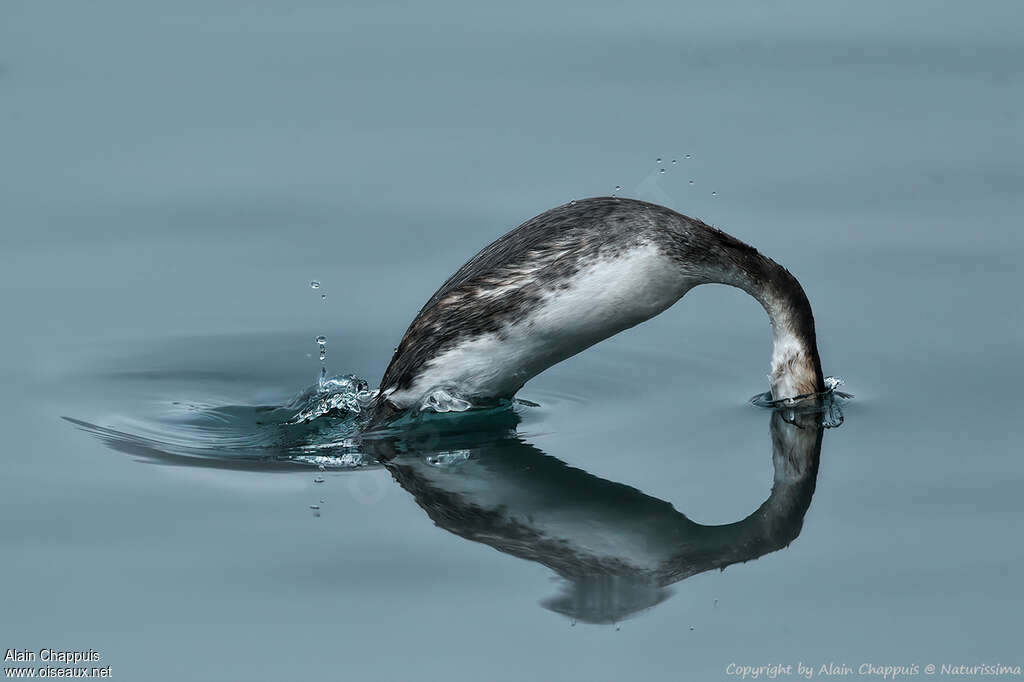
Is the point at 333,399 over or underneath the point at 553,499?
over

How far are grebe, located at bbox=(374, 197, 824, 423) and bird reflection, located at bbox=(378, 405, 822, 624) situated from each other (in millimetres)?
456

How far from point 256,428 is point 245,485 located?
1190mm

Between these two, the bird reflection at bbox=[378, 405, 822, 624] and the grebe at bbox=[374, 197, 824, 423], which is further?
the grebe at bbox=[374, 197, 824, 423]

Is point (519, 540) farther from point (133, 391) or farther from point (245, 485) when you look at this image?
point (133, 391)

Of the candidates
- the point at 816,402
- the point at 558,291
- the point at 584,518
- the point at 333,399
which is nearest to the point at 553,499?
the point at 584,518

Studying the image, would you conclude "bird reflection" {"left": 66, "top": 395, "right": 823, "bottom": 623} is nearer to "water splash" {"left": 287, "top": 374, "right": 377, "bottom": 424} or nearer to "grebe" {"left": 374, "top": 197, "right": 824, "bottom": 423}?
"water splash" {"left": 287, "top": 374, "right": 377, "bottom": 424}

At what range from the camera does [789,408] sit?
37.0ft

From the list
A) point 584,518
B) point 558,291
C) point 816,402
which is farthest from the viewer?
point 816,402

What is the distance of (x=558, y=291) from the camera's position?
10453mm

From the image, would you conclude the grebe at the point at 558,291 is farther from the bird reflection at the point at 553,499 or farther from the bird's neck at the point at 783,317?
the bird reflection at the point at 553,499

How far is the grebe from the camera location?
10.5m

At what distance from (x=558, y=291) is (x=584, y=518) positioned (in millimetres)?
1532

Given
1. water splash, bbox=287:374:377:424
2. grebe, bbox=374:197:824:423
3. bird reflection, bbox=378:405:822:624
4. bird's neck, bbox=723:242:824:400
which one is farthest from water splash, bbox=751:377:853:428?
water splash, bbox=287:374:377:424

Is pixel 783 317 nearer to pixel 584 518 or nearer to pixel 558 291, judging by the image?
pixel 558 291
